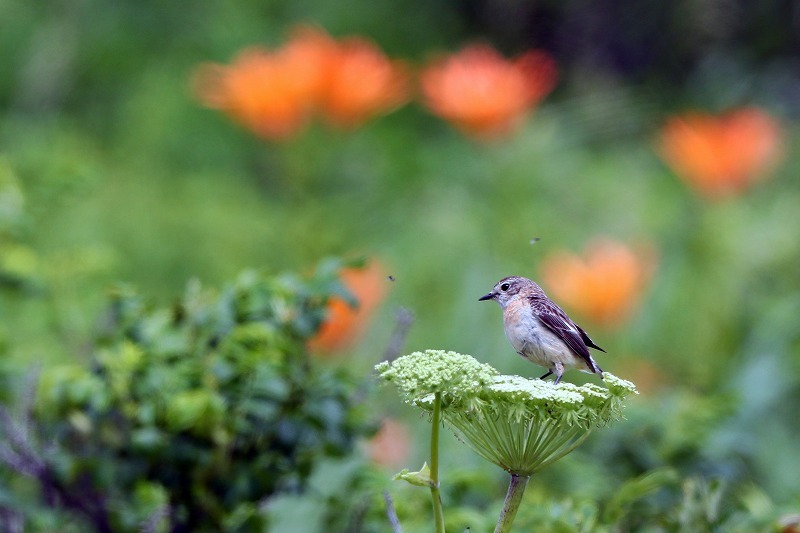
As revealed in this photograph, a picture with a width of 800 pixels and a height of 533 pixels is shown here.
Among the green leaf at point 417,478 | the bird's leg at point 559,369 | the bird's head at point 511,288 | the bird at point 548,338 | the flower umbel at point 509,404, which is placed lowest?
the green leaf at point 417,478

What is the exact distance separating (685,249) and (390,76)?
185 cm

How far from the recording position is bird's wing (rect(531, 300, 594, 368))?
4.72 ft

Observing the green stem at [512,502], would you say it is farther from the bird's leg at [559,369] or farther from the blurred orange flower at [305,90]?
the blurred orange flower at [305,90]

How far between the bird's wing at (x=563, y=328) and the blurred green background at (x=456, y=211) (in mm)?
508

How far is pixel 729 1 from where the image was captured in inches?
261

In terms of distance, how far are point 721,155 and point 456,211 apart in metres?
1.34

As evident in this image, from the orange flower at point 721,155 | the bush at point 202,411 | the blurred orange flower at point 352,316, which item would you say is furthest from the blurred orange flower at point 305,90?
the bush at point 202,411

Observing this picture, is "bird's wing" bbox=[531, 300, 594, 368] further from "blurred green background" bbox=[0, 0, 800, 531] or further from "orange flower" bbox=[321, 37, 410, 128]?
"orange flower" bbox=[321, 37, 410, 128]

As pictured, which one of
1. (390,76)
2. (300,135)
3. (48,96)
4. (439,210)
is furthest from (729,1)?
(48,96)

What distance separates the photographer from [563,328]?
1.44m

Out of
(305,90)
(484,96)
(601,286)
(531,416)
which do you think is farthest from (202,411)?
(484,96)

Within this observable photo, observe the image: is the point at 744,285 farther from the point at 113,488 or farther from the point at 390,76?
the point at 113,488

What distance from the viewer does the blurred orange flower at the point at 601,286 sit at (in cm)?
429

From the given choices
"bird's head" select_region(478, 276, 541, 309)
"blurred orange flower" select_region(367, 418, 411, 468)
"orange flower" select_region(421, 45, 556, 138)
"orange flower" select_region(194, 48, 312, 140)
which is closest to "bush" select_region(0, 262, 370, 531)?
"bird's head" select_region(478, 276, 541, 309)
